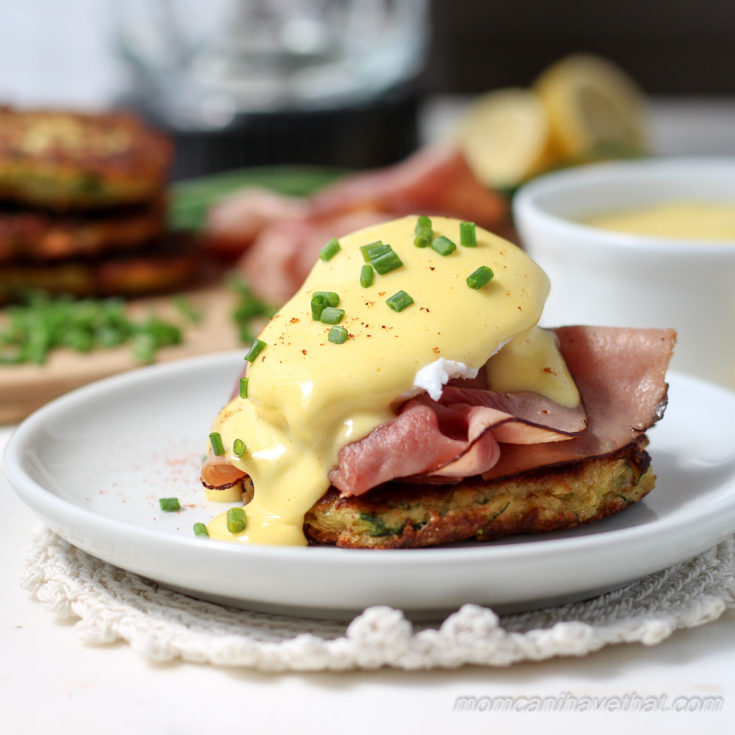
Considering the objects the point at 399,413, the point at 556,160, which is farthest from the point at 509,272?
the point at 556,160

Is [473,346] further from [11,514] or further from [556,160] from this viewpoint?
[556,160]

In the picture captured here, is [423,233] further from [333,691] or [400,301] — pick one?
[333,691]

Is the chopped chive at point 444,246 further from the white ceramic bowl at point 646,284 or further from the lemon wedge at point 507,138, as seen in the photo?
the lemon wedge at point 507,138

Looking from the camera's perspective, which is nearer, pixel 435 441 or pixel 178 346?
pixel 435 441

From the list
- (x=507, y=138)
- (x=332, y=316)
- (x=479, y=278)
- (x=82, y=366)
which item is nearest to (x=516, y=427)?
(x=479, y=278)

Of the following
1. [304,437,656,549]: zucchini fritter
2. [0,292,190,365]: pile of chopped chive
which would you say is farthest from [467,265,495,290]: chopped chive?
[0,292,190,365]: pile of chopped chive

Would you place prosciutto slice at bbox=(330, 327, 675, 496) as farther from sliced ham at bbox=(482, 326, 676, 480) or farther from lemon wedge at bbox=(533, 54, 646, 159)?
lemon wedge at bbox=(533, 54, 646, 159)
